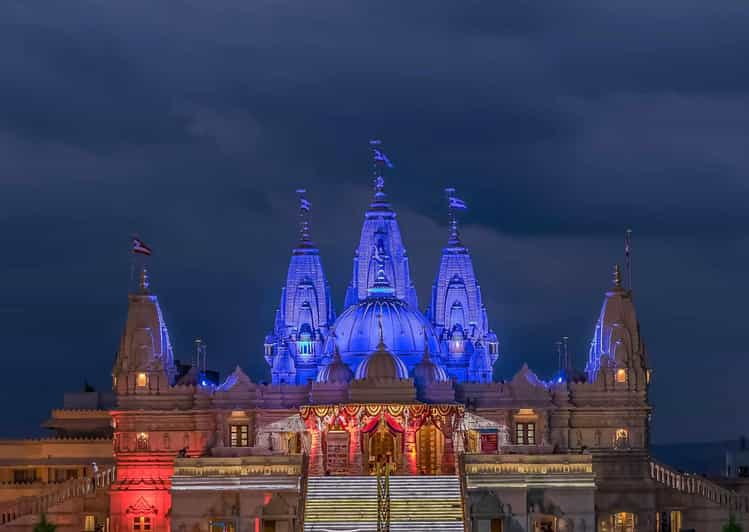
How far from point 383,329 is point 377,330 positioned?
30 centimetres

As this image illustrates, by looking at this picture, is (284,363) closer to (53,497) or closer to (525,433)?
(525,433)

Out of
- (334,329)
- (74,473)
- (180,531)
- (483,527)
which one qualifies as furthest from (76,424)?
(483,527)

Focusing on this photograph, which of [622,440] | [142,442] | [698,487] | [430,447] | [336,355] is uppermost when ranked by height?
[336,355]

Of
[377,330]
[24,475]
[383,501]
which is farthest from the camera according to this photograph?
[24,475]

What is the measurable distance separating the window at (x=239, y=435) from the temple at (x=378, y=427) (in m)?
0.08

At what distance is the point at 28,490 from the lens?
Answer: 11012 centimetres

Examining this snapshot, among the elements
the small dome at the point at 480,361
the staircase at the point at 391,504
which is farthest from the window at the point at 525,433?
the staircase at the point at 391,504

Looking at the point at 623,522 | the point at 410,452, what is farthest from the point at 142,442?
the point at 623,522

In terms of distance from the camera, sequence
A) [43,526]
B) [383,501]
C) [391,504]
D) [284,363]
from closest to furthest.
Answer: [383,501], [391,504], [43,526], [284,363]

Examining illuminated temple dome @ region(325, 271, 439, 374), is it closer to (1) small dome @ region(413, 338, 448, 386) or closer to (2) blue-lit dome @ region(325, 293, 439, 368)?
(2) blue-lit dome @ region(325, 293, 439, 368)

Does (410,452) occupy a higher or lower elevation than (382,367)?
lower

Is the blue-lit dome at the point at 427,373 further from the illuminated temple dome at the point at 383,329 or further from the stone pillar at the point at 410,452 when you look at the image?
the stone pillar at the point at 410,452

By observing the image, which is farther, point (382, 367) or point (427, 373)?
point (427, 373)

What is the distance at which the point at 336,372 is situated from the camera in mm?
104375
